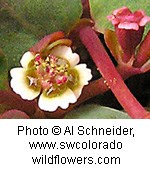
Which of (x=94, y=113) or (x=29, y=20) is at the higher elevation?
(x=29, y=20)

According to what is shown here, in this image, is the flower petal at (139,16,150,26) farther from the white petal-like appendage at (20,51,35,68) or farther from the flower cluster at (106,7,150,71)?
the white petal-like appendage at (20,51,35,68)

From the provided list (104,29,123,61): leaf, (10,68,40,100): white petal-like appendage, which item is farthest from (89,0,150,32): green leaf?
(10,68,40,100): white petal-like appendage

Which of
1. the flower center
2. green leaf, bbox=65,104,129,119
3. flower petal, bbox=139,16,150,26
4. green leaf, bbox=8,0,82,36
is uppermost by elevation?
green leaf, bbox=8,0,82,36

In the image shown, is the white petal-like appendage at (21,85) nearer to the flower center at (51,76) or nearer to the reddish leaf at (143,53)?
the flower center at (51,76)

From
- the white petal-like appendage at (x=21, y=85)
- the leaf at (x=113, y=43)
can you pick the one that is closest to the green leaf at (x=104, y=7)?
the leaf at (x=113, y=43)

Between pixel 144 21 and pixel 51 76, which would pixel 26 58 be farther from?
pixel 144 21

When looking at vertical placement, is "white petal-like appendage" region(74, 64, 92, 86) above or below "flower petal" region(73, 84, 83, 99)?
above

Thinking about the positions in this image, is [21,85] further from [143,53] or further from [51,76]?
[143,53]

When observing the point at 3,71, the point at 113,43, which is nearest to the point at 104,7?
the point at 113,43

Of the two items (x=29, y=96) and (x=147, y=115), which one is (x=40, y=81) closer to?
(x=29, y=96)
